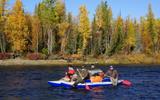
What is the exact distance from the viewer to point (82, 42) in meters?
108

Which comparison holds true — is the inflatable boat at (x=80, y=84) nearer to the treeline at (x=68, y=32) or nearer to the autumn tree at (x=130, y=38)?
the treeline at (x=68, y=32)

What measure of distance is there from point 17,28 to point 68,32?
1754 centimetres

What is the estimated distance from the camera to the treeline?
95.8m

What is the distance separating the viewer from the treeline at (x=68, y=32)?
9581 cm

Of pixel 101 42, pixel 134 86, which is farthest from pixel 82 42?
pixel 134 86

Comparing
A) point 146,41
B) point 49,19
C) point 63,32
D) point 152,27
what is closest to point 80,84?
point 49,19

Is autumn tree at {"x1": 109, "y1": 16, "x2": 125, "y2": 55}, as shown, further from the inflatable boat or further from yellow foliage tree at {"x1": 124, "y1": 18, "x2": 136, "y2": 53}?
the inflatable boat

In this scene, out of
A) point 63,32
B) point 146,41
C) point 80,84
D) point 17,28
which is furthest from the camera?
point 146,41

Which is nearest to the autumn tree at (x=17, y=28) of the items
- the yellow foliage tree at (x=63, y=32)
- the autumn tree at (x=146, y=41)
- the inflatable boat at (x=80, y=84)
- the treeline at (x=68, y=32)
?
the treeline at (x=68, y=32)

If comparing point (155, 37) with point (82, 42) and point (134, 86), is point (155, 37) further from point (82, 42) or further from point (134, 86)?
point (134, 86)

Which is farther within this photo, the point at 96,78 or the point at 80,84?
the point at 96,78

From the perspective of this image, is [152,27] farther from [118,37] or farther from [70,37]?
[70,37]

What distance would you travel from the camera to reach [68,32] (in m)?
108

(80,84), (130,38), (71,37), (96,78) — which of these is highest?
(71,37)
